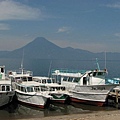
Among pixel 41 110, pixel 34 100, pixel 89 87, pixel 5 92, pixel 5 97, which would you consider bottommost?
pixel 41 110

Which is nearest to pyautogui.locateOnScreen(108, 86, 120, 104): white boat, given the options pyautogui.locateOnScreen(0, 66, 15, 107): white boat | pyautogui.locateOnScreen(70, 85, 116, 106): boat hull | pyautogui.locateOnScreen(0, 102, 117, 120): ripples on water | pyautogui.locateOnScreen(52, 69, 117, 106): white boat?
pyautogui.locateOnScreen(52, 69, 117, 106): white boat

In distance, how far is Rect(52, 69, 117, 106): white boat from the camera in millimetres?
33250

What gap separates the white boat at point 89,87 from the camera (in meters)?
33.2

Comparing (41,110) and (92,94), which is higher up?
(92,94)

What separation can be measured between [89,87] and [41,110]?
7167 mm

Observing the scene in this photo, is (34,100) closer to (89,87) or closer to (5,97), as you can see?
(5,97)

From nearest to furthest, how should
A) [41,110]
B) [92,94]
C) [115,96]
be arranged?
1. [41,110]
2. [92,94]
3. [115,96]

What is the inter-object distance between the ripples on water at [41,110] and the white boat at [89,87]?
1014 mm

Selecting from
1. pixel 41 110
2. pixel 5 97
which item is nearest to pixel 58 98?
pixel 41 110

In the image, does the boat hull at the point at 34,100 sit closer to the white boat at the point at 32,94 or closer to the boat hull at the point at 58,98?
the white boat at the point at 32,94

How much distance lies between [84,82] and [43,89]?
5.69 meters

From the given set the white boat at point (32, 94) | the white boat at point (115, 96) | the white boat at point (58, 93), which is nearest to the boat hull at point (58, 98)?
the white boat at point (58, 93)

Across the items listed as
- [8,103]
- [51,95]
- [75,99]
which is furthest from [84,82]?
[8,103]

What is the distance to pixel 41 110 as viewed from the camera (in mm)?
30422
